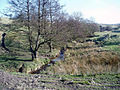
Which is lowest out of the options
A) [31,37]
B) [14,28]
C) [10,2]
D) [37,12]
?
[31,37]

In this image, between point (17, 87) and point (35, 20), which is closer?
point (17, 87)

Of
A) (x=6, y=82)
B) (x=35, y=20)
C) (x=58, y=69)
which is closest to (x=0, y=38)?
(x=35, y=20)

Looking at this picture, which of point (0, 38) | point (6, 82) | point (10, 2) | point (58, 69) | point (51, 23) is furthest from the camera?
point (0, 38)

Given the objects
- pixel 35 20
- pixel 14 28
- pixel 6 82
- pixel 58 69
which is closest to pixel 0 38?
pixel 14 28

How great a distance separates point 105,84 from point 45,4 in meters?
12.2

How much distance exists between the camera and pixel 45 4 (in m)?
15.9

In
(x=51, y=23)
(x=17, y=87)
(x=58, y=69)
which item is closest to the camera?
(x=17, y=87)

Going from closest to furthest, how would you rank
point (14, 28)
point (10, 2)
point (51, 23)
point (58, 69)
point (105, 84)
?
point (105, 84) → point (58, 69) → point (10, 2) → point (14, 28) → point (51, 23)

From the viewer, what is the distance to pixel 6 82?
230 inches

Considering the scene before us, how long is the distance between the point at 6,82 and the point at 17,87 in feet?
2.48

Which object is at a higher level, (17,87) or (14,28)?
(14,28)

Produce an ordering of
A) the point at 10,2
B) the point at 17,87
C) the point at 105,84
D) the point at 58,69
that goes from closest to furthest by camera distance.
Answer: the point at 17,87 < the point at 105,84 < the point at 58,69 < the point at 10,2

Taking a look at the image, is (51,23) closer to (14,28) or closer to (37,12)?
(37,12)

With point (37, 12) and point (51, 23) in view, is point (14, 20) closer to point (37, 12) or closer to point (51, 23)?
point (37, 12)
